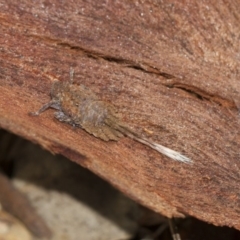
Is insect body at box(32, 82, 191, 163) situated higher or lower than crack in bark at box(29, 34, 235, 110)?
lower

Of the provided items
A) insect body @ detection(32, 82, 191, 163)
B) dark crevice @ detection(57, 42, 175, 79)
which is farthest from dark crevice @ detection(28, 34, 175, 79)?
insect body @ detection(32, 82, 191, 163)

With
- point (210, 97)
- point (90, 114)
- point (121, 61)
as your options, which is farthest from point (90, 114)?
point (210, 97)

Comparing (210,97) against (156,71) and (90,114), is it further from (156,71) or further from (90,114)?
(90,114)

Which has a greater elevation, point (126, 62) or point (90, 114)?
point (126, 62)

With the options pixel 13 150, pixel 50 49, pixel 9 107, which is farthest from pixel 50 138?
pixel 13 150

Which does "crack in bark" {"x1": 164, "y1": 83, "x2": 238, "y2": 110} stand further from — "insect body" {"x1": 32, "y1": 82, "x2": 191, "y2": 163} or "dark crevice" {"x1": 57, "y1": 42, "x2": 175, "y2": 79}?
"insect body" {"x1": 32, "y1": 82, "x2": 191, "y2": 163}

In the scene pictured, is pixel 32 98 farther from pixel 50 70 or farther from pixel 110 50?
pixel 110 50

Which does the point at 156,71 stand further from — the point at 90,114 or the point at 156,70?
the point at 90,114
